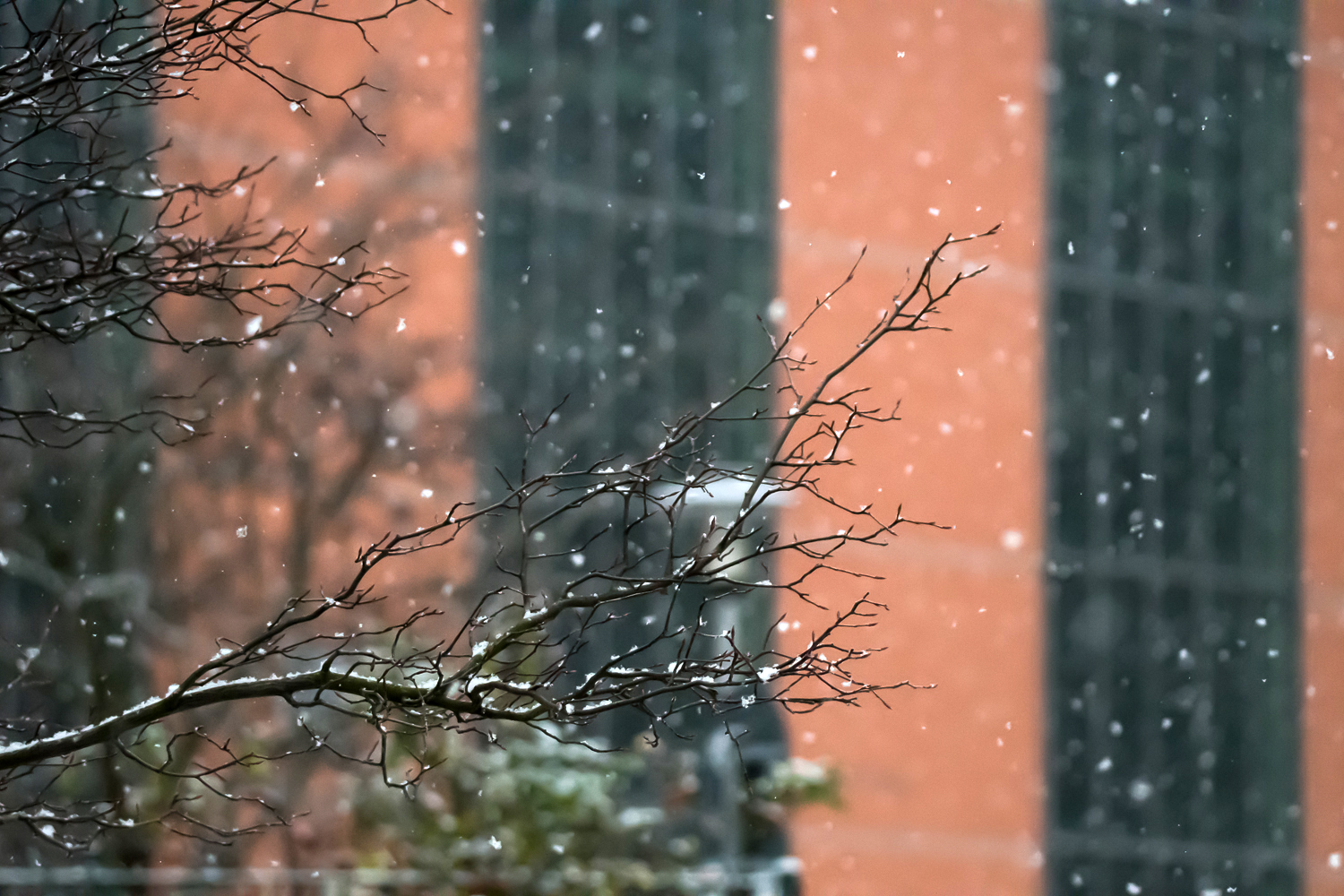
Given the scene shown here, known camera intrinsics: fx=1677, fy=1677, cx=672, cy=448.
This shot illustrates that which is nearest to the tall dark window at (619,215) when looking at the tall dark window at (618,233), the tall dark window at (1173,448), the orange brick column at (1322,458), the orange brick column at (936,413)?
the tall dark window at (618,233)

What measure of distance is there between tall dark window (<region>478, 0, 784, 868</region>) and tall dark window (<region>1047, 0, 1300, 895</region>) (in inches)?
170

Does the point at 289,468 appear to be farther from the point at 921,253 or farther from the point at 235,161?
the point at 921,253

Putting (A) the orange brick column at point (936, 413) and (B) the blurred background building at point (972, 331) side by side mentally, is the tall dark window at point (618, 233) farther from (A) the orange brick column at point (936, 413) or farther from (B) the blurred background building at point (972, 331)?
(A) the orange brick column at point (936, 413)

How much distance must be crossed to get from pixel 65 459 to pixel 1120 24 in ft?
40.3

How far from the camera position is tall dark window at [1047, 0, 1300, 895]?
1669cm

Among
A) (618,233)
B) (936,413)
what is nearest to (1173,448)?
(936,413)

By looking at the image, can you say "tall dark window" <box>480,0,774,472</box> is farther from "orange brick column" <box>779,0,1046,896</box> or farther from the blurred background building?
"orange brick column" <box>779,0,1046,896</box>

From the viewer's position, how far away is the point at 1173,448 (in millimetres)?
17406

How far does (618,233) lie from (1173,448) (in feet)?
23.9

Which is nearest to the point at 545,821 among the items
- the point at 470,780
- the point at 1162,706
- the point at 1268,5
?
the point at 470,780

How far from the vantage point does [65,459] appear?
8758mm

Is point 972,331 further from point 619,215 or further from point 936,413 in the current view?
point 619,215

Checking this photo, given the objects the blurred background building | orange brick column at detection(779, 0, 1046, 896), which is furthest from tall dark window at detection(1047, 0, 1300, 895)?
orange brick column at detection(779, 0, 1046, 896)

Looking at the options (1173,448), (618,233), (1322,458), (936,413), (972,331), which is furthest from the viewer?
(1322,458)
